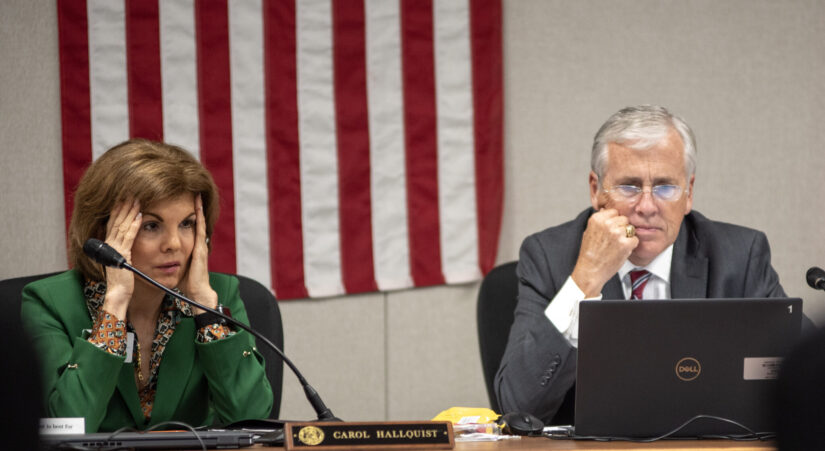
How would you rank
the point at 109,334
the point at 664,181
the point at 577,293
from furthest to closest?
the point at 664,181, the point at 577,293, the point at 109,334

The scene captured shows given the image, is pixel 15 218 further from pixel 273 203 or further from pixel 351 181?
pixel 351 181

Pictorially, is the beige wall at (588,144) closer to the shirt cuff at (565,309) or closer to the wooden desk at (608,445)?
the shirt cuff at (565,309)

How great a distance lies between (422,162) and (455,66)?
0.40m

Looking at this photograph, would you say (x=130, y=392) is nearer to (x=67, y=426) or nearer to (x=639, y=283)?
(x=67, y=426)

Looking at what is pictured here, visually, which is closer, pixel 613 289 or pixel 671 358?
pixel 671 358

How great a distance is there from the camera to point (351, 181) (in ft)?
11.8

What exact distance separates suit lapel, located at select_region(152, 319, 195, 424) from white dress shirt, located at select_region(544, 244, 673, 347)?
3.01 feet

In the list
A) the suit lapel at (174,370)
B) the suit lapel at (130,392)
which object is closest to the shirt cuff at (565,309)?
the suit lapel at (174,370)

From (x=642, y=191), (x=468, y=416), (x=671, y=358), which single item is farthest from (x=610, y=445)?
(x=642, y=191)

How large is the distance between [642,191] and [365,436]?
1.18 m

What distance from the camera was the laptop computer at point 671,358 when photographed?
1.81 metres

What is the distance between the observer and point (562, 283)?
2.55 m

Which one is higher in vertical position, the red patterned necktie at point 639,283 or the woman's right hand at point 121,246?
the woman's right hand at point 121,246

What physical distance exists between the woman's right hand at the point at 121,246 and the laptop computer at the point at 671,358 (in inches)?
44.2
